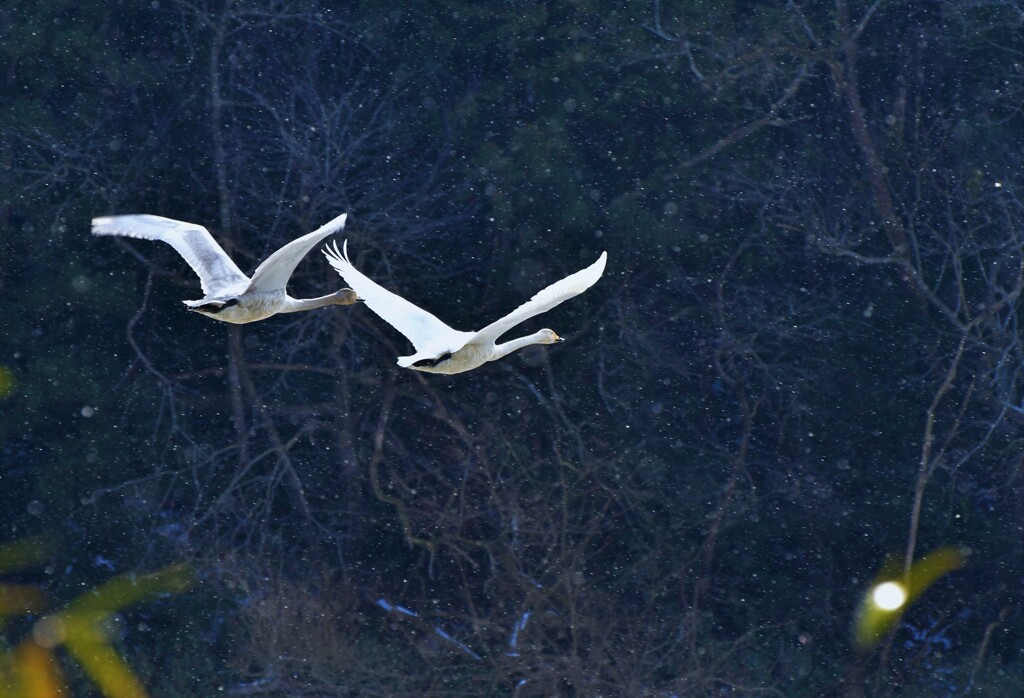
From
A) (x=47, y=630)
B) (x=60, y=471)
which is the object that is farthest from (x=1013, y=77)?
(x=47, y=630)

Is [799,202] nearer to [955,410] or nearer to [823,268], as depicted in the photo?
[823,268]

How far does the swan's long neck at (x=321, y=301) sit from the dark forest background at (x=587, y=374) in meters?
1.12

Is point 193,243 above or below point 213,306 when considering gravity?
above

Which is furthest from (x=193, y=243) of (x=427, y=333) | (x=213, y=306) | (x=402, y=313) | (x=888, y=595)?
(x=888, y=595)

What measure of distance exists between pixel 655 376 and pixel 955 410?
1.76 meters

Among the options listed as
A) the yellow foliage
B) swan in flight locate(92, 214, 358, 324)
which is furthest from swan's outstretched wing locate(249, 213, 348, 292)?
the yellow foliage

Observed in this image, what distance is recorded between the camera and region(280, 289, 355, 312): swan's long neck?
6.62m

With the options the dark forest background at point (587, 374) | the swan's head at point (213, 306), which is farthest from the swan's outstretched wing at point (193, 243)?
the dark forest background at point (587, 374)

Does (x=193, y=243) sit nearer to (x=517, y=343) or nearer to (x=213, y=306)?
(x=213, y=306)

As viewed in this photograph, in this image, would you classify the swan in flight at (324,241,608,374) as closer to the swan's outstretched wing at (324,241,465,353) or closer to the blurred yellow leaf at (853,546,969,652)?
the swan's outstretched wing at (324,241,465,353)

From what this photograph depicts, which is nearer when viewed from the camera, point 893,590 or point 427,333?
point 427,333

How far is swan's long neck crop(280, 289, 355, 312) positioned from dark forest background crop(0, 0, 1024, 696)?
112cm

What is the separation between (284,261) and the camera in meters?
5.96

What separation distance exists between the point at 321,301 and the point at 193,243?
73 centimetres
